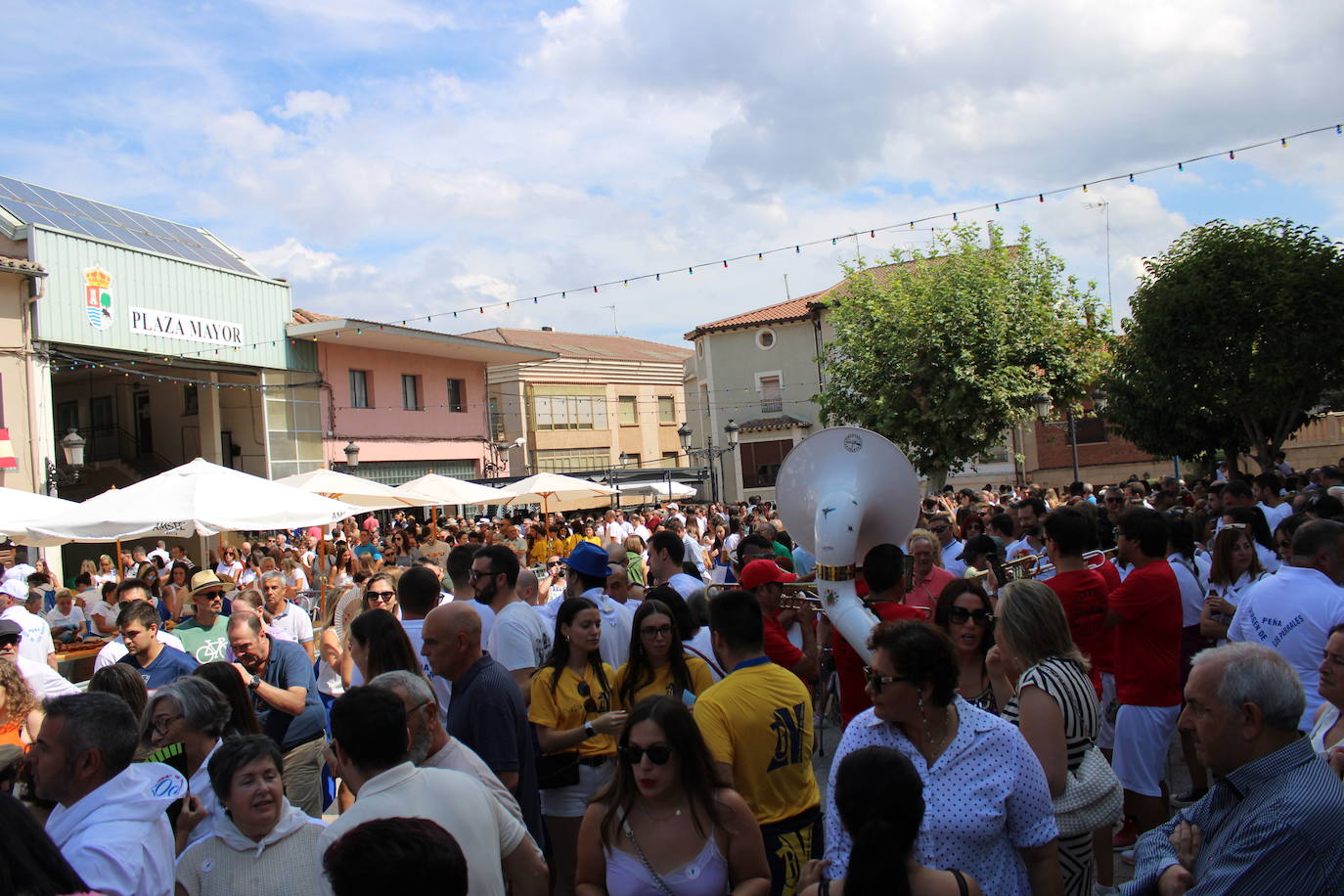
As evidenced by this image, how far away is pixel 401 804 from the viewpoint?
2.67m

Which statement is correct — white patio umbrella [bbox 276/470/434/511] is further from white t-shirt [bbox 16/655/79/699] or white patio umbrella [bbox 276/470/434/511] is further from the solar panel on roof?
white t-shirt [bbox 16/655/79/699]

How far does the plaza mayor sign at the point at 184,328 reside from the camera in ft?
65.1

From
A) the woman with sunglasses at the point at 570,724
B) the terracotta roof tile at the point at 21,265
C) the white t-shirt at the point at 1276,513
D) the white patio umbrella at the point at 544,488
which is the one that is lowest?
the woman with sunglasses at the point at 570,724

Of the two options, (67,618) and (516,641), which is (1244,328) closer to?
(516,641)

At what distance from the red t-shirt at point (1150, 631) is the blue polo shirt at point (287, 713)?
3974 millimetres

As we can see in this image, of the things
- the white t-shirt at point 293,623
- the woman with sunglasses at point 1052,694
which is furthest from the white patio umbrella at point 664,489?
the woman with sunglasses at point 1052,694

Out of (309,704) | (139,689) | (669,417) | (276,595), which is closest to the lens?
(139,689)

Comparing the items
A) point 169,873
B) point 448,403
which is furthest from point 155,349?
point 169,873

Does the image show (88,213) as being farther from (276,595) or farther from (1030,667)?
(1030,667)

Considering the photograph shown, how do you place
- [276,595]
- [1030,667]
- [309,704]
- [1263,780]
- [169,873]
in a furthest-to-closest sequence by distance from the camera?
[276,595]
[309,704]
[1030,667]
[169,873]
[1263,780]

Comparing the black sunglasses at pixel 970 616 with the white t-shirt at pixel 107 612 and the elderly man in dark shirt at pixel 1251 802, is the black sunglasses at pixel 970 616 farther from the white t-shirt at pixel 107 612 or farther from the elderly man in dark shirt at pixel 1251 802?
the white t-shirt at pixel 107 612

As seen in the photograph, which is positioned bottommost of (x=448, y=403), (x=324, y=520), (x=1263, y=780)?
(x=1263, y=780)

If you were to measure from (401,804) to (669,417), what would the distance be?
1715 inches

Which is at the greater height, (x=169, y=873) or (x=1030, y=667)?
(x=1030, y=667)
